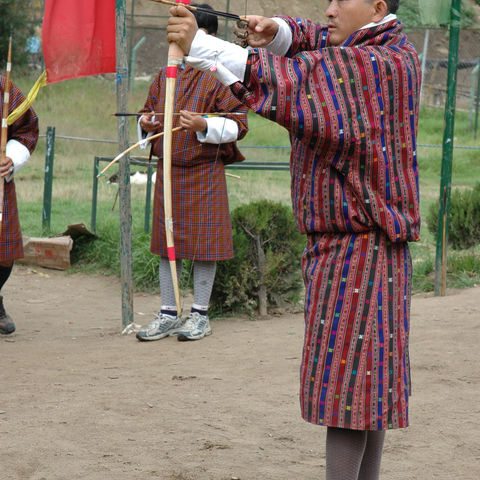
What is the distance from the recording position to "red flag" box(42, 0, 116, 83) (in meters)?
4.12

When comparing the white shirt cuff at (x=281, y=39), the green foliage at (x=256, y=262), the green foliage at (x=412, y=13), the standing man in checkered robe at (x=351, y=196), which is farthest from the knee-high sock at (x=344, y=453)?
the green foliage at (x=412, y=13)

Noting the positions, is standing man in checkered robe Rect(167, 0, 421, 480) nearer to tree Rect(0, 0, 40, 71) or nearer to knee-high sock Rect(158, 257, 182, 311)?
knee-high sock Rect(158, 257, 182, 311)

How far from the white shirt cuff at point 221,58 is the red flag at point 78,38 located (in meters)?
1.85

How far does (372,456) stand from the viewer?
101 inches

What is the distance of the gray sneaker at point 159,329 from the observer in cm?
495

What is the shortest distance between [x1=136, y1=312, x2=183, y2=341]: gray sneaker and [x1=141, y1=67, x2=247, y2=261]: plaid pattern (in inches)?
15.3

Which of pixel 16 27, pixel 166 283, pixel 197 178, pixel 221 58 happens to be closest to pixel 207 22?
pixel 197 178

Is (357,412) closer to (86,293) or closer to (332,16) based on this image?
(332,16)

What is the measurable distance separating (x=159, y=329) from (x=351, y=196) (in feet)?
9.31

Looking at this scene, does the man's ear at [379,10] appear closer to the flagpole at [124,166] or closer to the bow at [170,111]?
the bow at [170,111]

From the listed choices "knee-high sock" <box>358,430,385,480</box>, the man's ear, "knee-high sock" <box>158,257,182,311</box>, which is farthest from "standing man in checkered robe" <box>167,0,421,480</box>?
"knee-high sock" <box>158,257,182,311</box>

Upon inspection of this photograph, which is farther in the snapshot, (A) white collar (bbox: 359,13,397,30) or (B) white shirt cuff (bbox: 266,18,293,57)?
(B) white shirt cuff (bbox: 266,18,293,57)

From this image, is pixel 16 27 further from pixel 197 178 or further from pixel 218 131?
pixel 218 131

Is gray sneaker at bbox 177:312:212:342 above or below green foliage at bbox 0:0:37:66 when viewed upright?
below
